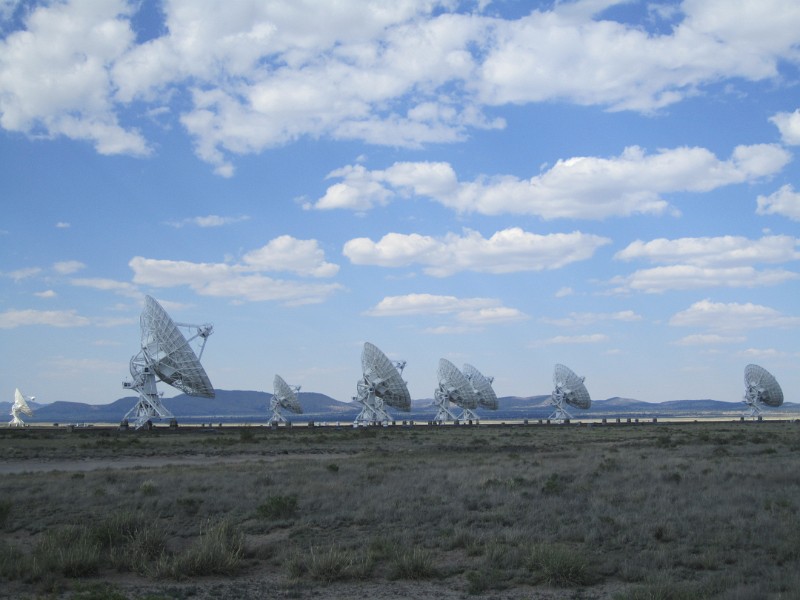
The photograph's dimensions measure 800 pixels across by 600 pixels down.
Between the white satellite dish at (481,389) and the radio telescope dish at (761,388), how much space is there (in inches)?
1577

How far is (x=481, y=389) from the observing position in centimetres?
11806

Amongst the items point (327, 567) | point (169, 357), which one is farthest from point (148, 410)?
point (327, 567)

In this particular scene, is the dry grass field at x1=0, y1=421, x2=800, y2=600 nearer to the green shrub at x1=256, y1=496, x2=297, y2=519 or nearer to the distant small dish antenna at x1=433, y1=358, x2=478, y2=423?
the green shrub at x1=256, y1=496, x2=297, y2=519

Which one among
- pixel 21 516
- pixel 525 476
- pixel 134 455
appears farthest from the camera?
pixel 134 455

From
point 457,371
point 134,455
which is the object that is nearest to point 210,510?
point 134,455

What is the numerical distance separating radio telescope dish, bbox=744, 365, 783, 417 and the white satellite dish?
40.1m

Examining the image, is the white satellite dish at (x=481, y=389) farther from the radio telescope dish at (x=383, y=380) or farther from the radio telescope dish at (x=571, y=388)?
the radio telescope dish at (x=383, y=380)

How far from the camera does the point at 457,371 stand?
11331 centimetres

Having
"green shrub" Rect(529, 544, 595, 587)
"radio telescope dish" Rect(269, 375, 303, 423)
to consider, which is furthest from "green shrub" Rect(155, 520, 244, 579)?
"radio telescope dish" Rect(269, 375, 303, 423)

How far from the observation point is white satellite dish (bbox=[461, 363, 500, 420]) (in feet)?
383

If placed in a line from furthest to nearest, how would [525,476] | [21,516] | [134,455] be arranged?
[134,455]
[525,476]
[21,516]

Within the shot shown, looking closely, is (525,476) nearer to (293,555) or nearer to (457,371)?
(293,555)

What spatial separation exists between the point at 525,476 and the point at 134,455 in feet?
92.4

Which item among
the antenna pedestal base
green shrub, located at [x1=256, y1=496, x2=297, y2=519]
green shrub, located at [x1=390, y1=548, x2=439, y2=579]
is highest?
the antenna pedestal base
